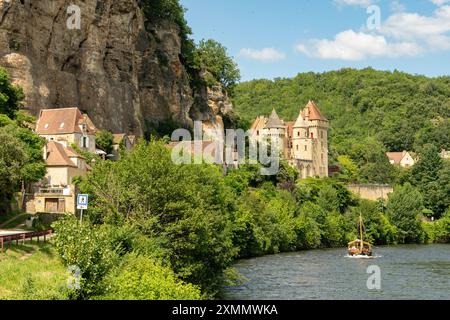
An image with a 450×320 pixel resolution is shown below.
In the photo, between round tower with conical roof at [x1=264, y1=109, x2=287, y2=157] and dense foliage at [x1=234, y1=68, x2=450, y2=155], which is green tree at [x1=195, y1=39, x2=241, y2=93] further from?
dense foliage at [x1=234, y1=68, x2=450, y2=155]

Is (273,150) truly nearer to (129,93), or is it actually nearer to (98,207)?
(129,93)

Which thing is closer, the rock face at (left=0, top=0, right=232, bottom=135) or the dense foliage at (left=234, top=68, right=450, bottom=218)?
the rock face at (left=0, top=0, right=232, bottom=135)

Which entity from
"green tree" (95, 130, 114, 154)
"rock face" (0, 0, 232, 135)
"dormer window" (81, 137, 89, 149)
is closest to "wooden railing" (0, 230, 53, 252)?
"rock face" (0, 0, 232, 135)

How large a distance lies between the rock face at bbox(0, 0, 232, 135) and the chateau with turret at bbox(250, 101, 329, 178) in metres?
30.0

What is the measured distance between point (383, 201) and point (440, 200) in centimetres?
1108

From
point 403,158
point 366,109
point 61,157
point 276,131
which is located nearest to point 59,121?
point 61,157

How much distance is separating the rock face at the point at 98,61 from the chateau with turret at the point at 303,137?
30018 mm

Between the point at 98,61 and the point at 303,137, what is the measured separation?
180ft

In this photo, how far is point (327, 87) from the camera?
529 ft

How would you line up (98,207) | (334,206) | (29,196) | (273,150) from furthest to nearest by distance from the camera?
(273,150) < (334,206) < (29,196) < (98,207)

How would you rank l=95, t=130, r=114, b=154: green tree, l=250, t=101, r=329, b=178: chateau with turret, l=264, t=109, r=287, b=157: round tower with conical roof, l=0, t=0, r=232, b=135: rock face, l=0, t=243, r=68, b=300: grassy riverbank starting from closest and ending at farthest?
1. l=0, t=243, r=68, b=300: grassy riverbank
2. l=0, t=0, r=232, b=135: rock face
3. l=95, t=130, r=114, b=154: green tree
4. l=264, t=109, r=287, b=157: round tower with conical roof
5. l=250, t=101, r=329, b=178: chateau with turret

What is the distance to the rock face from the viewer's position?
51.7 m

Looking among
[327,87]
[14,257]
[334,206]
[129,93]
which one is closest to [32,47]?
[129,93]

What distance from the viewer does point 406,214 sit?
87500 millimetres
